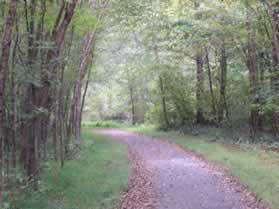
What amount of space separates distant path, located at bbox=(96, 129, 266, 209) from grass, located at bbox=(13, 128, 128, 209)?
1.22 ft

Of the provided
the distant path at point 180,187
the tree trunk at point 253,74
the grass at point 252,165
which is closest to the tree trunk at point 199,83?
the tree trunk at point 253,74

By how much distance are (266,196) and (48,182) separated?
514 cm

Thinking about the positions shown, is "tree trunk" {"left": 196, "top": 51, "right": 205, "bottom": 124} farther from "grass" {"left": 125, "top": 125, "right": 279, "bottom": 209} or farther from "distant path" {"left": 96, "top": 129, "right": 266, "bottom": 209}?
"distant path" {"left": 96, "top": 129, "right": 266, "bottom": 209}

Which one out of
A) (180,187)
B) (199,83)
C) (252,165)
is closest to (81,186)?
(180,187)

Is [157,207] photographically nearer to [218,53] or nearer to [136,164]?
[136,164]

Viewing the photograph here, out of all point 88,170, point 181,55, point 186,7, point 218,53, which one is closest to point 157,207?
point 88,170

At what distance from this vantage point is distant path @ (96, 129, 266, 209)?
24.1ft

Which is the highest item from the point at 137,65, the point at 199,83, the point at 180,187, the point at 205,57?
the point at 137,65

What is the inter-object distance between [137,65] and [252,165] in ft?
60.0

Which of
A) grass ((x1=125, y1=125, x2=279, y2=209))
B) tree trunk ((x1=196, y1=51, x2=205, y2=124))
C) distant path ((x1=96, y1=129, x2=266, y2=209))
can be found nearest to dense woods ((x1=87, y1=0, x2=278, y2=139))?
tree trunk ((x1=196, y1=51, x2=205, y2=124))

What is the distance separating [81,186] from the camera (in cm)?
887

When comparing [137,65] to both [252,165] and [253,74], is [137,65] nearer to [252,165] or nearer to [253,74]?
[253,74]

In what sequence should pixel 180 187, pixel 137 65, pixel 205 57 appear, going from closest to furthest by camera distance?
pixel 180 187
pixel 205 57
pixel 137 65

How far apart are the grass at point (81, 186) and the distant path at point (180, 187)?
373 millimetres
